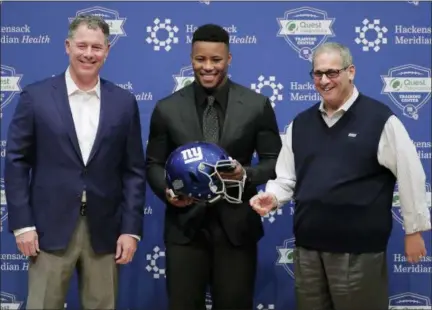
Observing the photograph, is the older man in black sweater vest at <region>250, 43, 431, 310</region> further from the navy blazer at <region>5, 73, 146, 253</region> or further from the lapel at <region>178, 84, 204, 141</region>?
the navy blazer at <region>5, 73, 146, 253</region>

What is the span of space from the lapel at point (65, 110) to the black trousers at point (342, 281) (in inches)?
42.6

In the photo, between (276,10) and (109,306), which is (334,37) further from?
(109,306)

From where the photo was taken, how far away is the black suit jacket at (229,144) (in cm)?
262

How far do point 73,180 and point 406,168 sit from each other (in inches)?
53.9

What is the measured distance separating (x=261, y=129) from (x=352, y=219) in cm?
59

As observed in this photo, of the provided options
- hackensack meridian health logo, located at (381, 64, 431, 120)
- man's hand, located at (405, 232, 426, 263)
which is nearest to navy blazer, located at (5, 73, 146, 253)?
man's hand, located at (405, 232, 426, 263)

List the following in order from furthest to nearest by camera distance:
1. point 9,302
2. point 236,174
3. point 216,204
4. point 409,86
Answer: point 9,302 → point 409,86 → point 216,204 → point 236,174

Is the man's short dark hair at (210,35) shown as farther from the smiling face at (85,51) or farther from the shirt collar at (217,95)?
the smiling face at (85,51)

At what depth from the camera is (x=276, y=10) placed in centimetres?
348

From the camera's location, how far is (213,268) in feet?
8.71

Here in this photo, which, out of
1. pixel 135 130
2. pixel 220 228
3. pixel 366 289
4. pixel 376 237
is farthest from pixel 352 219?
pixel 135 130

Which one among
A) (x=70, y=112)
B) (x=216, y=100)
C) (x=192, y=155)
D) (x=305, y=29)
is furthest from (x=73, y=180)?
(x=305, y=29)

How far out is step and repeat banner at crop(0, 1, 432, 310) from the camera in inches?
136

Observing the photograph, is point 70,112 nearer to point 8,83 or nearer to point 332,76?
point 332,76
